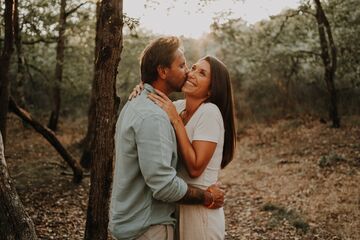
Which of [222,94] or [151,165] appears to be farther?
[222,94]

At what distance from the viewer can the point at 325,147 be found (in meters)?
12.8

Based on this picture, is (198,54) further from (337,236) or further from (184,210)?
(184,210)

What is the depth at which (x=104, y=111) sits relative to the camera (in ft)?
13.7

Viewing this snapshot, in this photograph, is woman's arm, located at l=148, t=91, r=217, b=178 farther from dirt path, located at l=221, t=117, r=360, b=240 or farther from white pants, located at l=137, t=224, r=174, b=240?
dirt path, located at l=221, t=117, r=360, b=240

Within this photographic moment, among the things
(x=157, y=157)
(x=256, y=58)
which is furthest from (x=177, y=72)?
(x=256, y=58)

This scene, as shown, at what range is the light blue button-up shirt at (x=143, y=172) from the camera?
2.58 meters

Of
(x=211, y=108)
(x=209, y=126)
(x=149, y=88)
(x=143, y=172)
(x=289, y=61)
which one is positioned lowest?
(x=143, y=172)

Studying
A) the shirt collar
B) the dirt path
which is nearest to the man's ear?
the shirt collar

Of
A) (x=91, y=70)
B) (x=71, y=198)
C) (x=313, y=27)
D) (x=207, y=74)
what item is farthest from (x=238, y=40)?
(x=207, y=74)

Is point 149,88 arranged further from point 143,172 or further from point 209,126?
point 143,172

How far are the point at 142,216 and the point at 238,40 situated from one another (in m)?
18.0

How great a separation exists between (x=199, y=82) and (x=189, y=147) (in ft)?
1.91

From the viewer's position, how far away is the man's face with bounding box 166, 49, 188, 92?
9.73ft

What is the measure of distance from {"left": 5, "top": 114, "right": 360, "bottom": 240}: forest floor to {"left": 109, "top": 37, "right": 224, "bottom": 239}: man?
4104 millimetres
